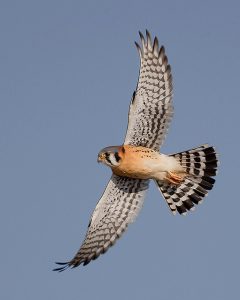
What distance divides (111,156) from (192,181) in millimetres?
2061

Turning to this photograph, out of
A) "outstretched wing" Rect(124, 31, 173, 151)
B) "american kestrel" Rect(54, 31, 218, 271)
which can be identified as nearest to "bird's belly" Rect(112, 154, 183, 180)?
"american kestrel" Rect(54, 31, 218, 271)

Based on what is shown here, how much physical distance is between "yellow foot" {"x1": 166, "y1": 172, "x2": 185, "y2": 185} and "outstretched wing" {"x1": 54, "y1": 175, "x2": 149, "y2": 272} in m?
0.56

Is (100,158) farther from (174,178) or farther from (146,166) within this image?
(174,178)

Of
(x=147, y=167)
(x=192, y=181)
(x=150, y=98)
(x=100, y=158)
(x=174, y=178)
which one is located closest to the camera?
(x=100, y=158)

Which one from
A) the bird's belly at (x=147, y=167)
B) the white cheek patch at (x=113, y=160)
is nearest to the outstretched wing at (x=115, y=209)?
the bird's belly at (x=147, y=167)

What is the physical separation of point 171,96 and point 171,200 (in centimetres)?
A: 227

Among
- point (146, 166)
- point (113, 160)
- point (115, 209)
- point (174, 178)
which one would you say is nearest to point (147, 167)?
point (146, 166)

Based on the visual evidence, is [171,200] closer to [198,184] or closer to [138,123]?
[198,184]

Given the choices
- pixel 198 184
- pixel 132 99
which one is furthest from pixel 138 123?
pixel 198 184

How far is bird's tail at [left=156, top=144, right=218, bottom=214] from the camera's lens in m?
16.4

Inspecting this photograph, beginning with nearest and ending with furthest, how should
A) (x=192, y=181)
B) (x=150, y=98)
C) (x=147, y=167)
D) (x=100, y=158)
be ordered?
(x=100, y=158)
(x=147, y=167)
(x=150, y=98)
(x=192, y=181)

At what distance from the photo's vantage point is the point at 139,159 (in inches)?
615

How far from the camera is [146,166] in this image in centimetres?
1565

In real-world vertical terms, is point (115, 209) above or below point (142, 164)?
below
